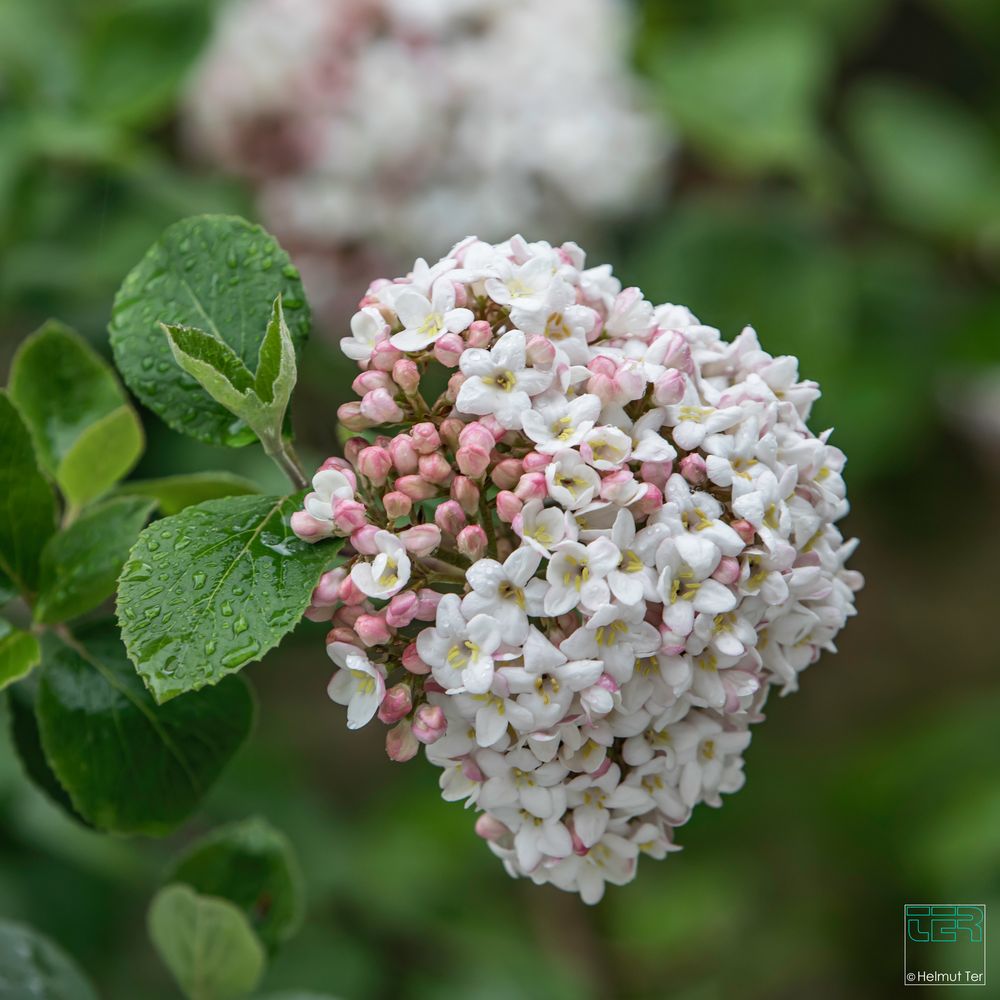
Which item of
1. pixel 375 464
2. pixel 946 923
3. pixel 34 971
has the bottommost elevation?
pixel 946 923

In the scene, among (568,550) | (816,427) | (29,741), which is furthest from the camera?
(816,427)

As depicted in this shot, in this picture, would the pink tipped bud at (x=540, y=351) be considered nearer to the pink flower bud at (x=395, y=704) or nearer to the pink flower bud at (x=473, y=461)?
the pink flower bud at (x=473, y=461)

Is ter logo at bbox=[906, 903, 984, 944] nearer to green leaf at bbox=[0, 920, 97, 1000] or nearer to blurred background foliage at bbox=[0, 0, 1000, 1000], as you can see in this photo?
blurred background foliage at bbox=[0, 0, 1000, 1000]

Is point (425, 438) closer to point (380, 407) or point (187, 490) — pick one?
point (380, 407)

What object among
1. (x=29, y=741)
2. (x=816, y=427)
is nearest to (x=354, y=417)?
(x=29, y=741)

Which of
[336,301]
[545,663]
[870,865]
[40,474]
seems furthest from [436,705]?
[870,865]

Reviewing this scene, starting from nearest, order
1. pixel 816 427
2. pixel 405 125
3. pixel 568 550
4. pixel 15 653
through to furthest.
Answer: pixel 568 550 < pixel 15 653 < pixel 405 125 < pixel 816 427

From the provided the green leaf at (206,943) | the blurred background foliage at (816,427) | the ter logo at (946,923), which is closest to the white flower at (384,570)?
the green leaf at (206,943)

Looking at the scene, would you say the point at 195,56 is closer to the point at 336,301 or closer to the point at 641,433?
the point at 336,301
